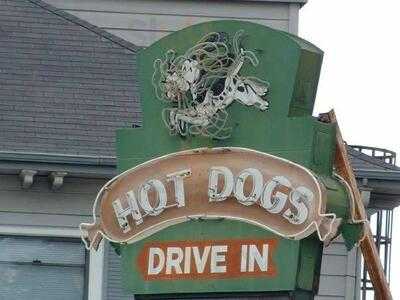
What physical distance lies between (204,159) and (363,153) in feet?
15.1

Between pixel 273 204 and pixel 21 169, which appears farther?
pixel 21 169

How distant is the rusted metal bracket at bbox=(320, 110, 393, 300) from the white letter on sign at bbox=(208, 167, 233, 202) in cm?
112

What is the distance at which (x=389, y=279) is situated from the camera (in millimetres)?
32156

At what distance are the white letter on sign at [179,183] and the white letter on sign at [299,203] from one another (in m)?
1.33

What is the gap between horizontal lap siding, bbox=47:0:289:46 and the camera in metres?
37.8

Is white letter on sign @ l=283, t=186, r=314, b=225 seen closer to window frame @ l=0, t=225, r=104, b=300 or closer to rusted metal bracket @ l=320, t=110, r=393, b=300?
rusted metal bracket @ l=320, t=110, r=393, b=300

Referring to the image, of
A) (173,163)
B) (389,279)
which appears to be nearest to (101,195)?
(173,163)

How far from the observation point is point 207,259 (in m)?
29.5

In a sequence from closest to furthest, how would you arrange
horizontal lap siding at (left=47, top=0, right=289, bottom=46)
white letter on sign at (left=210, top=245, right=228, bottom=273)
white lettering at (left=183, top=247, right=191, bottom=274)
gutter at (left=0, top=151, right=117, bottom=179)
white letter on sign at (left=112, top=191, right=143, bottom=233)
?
white letter on sign at (left=210, top=245, right=228, bottom=273) → white lettering at (left=183, top=247, right=191, bottom=274) → white letter on sign at (left=112, top=191, right=143, bottom=233) → gutter at (left=0, top=151, right=117, bottom=179) → horizontal lap siding at (left=47, top=0, right=289, bottom=46)

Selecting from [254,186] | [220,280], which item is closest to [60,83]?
[254,186]

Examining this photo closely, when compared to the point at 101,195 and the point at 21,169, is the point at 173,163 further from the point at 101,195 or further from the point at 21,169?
the point at 21,169

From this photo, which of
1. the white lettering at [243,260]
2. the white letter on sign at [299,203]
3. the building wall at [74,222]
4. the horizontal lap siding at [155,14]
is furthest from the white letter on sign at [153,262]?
the horizontal lap siding at [155,14]

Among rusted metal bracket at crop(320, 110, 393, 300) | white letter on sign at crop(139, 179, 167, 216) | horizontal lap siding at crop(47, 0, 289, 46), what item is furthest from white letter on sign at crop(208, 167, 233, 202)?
horizontal lap siding at crop(47, 0, 289, 46)

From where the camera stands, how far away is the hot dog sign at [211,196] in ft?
94.8
